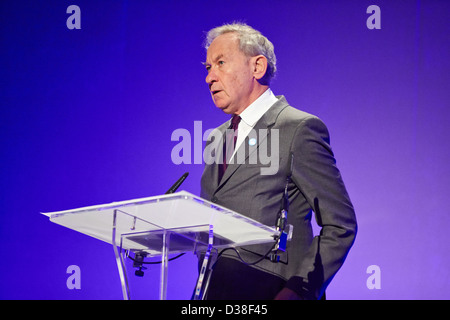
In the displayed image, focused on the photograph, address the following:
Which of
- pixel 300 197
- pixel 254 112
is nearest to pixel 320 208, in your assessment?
pixel 300 197

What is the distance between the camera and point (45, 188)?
3.37 meters

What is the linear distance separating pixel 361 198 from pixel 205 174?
1437 millimetres

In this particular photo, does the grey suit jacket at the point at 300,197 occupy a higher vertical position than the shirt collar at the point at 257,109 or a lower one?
lower

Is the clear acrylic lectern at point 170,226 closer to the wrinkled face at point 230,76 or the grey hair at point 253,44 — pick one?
the wrinkled face at point 230,76

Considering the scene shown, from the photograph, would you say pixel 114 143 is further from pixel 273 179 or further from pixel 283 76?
pixel 273 179

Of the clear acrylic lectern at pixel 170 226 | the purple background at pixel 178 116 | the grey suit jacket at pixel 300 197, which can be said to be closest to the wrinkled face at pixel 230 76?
the grey suit jacket at pixel 300 197

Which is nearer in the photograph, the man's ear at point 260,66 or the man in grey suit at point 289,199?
the man in grey suit at point 289,199

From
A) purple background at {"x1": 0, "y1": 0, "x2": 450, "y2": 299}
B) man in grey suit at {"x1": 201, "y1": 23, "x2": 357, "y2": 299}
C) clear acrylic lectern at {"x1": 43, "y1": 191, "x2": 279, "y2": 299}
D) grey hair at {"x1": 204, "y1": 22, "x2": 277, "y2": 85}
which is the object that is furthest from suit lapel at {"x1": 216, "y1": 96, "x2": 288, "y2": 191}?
purple background at {"x1": 0, "y1": 0, "x2": 450, "y2": 299}

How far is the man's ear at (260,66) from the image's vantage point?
6.61 ft

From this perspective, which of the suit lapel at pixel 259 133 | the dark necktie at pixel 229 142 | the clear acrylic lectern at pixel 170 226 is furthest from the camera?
the dark necktie at pixel 229 142

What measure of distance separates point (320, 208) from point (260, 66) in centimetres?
68

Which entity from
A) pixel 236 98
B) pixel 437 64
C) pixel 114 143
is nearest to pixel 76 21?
pixel 114 143

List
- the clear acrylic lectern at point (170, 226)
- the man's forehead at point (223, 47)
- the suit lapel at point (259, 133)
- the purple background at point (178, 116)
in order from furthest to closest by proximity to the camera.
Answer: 1. the purple background at point (178, 116)
2. the man's forehead at point (223, 47)
3. the suit lapel at point (259, 133)
4. the clear acrylic lectern at point (170, 226)

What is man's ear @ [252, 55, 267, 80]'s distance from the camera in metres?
2.01
